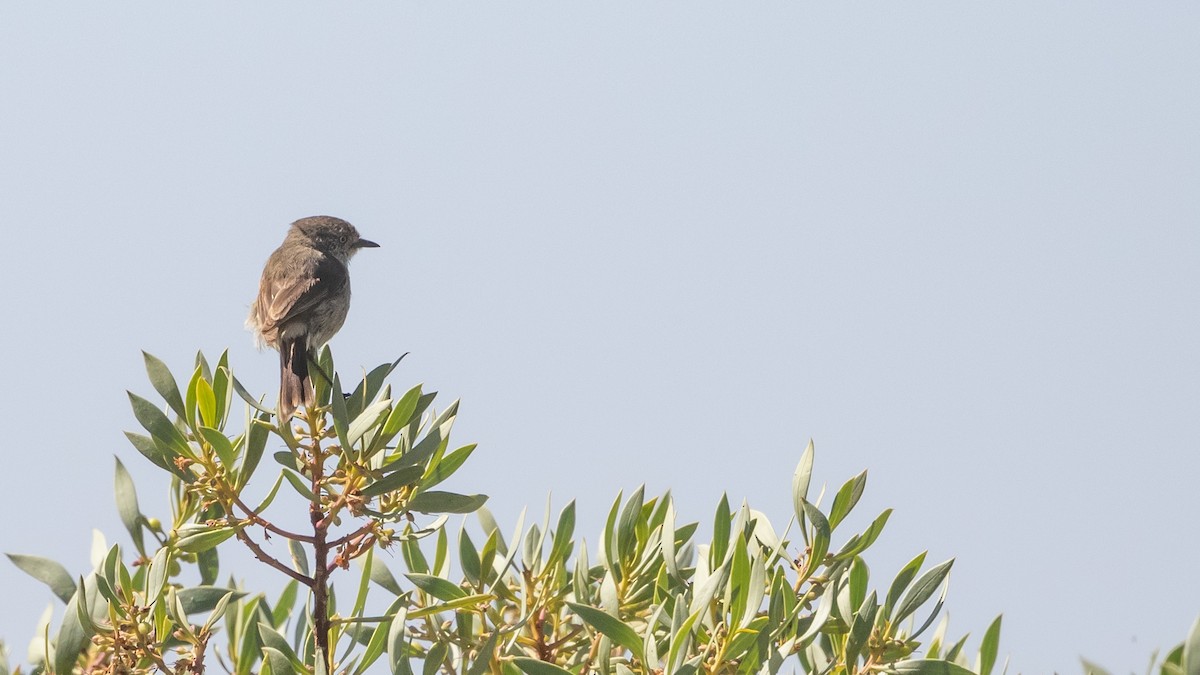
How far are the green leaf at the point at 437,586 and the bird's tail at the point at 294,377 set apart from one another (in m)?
0.63

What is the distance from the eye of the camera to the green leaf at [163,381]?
306 cm

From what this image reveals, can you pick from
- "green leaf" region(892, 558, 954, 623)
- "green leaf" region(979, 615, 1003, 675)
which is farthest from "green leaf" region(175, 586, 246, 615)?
"green leaf" region(979, 615, 1003, 675)

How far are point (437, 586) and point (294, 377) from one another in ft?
6.55

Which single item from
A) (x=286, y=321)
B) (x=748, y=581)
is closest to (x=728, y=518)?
(x=748, y=581)

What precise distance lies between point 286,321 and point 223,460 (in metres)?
3.26

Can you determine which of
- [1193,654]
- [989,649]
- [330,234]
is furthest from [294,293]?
[1193,654]

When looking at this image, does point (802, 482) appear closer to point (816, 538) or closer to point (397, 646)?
point (816, 538)

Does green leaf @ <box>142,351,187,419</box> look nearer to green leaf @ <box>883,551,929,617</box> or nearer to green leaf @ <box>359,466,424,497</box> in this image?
green leaf @ <box>359,466,424,497</box>

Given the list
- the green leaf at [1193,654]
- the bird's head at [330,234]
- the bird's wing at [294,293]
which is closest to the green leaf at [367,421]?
the green leaf at [1193,654]

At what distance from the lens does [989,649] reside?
2.81m

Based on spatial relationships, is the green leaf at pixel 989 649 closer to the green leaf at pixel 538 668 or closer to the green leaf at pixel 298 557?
the green leaf at pixel 538 668

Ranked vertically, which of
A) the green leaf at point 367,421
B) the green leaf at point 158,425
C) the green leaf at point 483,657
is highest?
the green leaf at point 367,421

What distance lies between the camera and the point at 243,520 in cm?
300

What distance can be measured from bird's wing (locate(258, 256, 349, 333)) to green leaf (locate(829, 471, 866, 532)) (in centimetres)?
390
